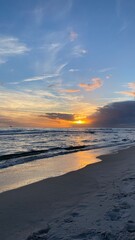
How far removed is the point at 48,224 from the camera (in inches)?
198

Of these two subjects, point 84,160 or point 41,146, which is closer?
point 84,160

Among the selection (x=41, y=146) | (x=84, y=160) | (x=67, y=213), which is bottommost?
(x=84, y=160)

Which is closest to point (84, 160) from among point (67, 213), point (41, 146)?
point (41, 146)

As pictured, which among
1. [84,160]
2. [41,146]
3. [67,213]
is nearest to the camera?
[67,213]

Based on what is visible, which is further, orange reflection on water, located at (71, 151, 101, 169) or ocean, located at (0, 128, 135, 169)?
ocean, located at (0, 128, 135, 169)

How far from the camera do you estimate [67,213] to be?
558cm

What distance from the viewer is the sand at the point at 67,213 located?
14.5 ft

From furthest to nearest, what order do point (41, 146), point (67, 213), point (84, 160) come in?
point (41, 146)
point (84, 160)
point (67, 213)

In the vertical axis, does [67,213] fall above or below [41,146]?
below

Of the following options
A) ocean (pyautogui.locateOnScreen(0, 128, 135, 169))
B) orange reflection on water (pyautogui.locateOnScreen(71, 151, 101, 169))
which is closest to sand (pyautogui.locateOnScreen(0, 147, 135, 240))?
orange reflection on water (pyautogui.locateOnScreen(71, 151, 101, 169))

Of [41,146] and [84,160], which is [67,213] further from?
[41,146]

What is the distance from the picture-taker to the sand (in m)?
4.41

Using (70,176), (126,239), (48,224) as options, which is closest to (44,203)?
(48,224)

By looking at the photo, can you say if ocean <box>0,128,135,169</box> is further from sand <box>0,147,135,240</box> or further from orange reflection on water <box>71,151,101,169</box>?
sand <box>0,147,135,240</box>
